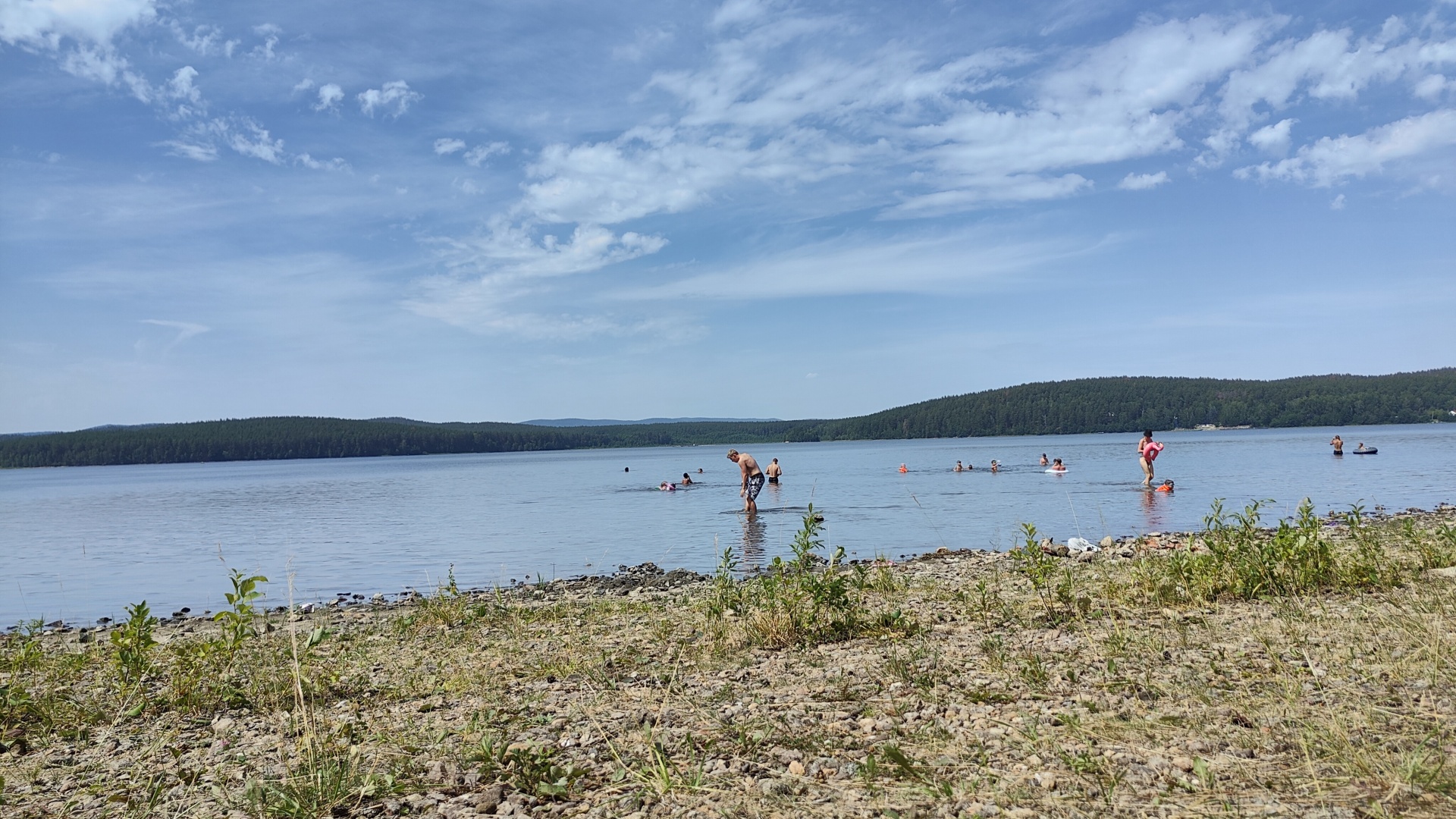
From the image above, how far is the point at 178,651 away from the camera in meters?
7.59

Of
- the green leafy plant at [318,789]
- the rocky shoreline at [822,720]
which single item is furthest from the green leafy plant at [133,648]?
the green leafy plant at [318,789]

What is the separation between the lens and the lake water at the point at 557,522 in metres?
19.7

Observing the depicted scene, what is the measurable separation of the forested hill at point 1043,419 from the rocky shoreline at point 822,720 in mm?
Result: 182570

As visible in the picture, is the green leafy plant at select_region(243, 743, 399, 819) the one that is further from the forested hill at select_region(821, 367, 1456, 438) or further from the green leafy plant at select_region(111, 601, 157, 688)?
the forested hill at select_region(821, 367, 1456, 438)

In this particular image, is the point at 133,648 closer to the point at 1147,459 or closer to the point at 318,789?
the point at 318,789

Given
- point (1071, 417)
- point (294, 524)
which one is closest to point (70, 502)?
point (294, 524)

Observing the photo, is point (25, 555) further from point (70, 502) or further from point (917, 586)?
point (70, 502)

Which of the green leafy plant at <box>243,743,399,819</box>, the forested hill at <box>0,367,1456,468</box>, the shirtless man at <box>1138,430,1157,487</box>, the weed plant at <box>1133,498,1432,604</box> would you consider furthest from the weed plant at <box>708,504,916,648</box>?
the forested hill at <box>0,367,1456,468</box>

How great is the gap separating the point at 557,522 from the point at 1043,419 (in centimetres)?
17033

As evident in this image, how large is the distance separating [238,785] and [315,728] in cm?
87

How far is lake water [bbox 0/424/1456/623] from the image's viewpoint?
19.7 m

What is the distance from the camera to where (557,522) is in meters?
31.0

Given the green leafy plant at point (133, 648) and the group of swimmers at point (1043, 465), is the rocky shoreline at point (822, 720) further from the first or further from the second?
the group of swimmers at point (1043, 465)

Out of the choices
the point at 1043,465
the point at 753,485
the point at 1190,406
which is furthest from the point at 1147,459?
the point at 1190,406
